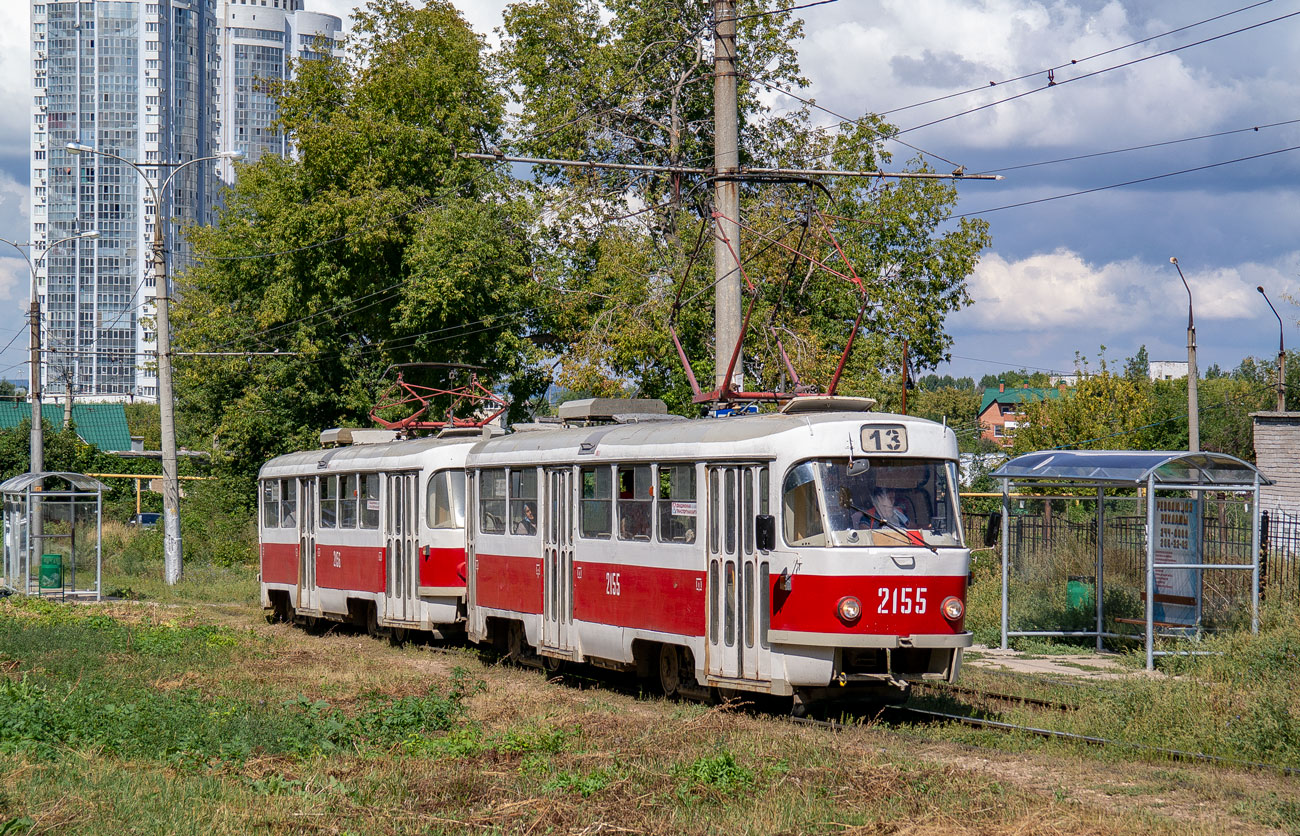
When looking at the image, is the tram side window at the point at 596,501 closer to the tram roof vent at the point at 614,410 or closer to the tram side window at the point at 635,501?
the tram side window at the point at 635,501

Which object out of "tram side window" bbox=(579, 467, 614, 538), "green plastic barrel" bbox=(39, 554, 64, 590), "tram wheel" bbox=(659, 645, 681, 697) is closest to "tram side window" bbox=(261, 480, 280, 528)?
"green plastic barrel" bbox=(39, 554, 64, 590)

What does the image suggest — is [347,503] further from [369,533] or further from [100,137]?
[100,137]

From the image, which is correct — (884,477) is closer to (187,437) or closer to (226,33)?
(187,437)

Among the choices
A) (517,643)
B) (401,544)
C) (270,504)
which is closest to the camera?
(517,643)

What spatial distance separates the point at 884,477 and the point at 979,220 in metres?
25.8

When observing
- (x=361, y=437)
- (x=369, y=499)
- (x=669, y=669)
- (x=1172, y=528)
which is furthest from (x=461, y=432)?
(x=1172, y=528)

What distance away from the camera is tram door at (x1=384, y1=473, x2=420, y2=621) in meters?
19.2

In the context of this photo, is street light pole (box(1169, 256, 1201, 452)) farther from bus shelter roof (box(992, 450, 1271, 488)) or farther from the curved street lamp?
the curved street lamp

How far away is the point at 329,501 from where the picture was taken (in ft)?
74.0

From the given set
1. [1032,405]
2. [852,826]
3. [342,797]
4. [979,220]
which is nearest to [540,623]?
[342,797]

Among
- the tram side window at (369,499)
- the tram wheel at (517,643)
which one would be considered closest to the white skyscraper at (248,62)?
the tram side window at (369,499)

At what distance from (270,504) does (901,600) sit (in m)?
16.7

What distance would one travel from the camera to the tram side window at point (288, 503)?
24109 millimetres

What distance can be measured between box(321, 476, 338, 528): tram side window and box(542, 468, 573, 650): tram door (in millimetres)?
7420
